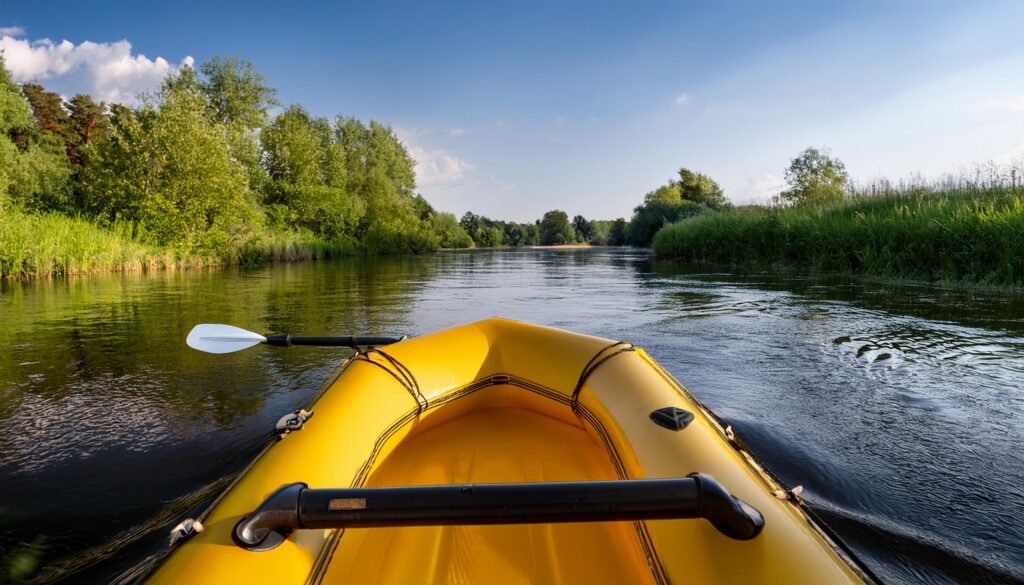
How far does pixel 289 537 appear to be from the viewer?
1.16m

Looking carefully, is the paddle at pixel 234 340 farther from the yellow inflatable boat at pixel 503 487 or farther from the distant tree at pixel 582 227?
the distant tree at pixel 582 227

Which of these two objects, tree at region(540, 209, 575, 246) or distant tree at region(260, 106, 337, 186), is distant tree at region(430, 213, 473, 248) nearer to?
distant tree at region(260, 106, 337, 186)

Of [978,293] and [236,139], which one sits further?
[236,139]

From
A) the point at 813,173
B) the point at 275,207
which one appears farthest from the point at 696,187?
the point at 275,207

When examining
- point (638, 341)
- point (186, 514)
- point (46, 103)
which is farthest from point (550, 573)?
point (46, 103)

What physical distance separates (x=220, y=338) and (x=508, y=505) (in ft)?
8.58

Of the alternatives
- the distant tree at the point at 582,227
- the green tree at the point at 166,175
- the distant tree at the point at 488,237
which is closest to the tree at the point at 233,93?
the green tree at the point at 166,175

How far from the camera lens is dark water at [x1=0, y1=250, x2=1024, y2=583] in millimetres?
1901

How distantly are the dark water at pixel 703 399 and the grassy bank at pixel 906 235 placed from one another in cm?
113

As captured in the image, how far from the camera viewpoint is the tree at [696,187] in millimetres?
40503

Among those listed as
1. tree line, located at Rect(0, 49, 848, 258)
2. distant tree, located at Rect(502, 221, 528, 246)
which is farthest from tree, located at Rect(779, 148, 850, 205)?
distant tree, located at Rect(502, 221, 528, 246)

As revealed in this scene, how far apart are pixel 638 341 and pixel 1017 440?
9.04 feet

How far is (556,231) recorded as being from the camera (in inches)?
3317

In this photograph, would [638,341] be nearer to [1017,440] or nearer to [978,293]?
[1017,440]
